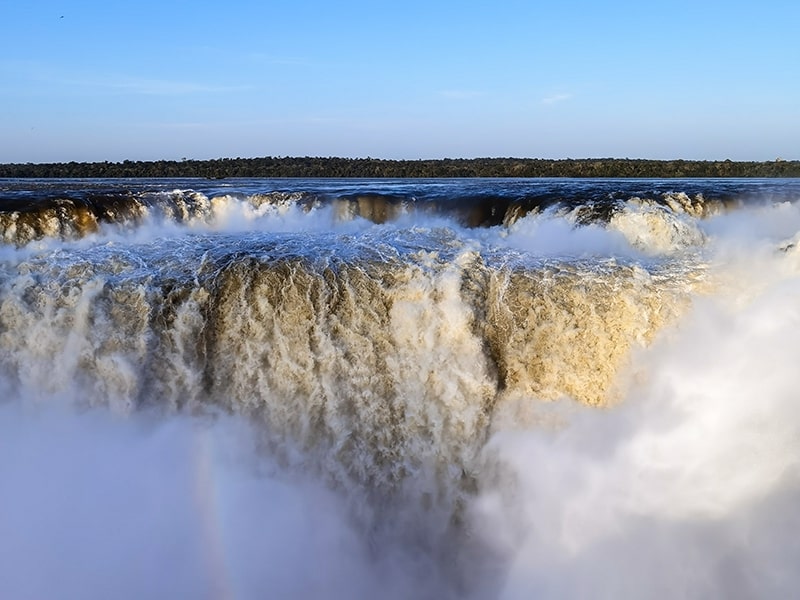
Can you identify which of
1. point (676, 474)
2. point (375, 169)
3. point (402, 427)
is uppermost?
point (375, 169)

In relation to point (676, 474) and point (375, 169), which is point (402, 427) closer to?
point (676, 474)

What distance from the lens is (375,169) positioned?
47.2 metres

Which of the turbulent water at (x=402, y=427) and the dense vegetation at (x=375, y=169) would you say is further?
the dense vegetation at (x=375, y=169)

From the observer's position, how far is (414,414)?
353 inches

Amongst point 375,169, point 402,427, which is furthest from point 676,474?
point 375,169

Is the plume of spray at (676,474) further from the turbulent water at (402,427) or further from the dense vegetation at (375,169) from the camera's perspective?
the dense vegetation at (375,169)

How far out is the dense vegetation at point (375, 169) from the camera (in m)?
45.0

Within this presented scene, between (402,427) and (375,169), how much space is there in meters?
39.7

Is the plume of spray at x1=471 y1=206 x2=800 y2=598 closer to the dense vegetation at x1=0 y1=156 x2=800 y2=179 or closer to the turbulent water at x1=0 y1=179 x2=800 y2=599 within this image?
the turbulent water at x1=0 y1=179 x2=800 y2=599

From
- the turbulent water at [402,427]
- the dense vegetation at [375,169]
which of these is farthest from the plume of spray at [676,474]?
the dense vegetation at [375,169]

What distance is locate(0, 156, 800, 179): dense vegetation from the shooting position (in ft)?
148

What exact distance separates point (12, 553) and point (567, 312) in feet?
22.8

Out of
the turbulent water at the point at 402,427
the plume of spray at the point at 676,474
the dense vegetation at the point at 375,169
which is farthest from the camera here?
the dense vegetation at the point at 375,169

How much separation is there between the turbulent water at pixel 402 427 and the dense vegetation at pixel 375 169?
35.1m
